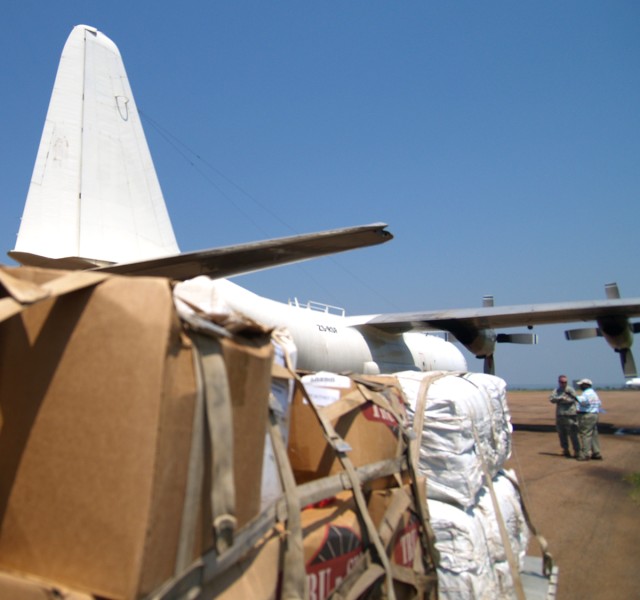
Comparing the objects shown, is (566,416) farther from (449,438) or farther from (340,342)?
(449,438)

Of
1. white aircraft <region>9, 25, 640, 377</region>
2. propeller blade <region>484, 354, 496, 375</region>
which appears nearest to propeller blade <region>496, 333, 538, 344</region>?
propeller blade <region>484, 354, 496, 375</region>

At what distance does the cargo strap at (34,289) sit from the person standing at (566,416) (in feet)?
36.9

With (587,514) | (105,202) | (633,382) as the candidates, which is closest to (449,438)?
(587,514)

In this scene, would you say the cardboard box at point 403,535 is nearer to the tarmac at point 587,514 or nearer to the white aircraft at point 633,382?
the tarmac at point 587,514

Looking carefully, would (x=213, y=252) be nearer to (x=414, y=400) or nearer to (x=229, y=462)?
(x=414, y=400)

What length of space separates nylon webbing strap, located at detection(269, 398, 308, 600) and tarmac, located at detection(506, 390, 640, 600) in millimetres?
3483

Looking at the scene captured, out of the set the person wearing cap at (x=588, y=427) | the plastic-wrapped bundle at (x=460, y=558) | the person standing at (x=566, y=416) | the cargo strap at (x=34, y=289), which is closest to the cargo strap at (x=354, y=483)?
the cargo strap at (x=34, y=289)

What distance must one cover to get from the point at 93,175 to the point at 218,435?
7418mm

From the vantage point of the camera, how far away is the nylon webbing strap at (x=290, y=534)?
1566 mm

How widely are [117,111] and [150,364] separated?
817cm

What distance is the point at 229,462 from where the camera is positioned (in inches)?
53.9

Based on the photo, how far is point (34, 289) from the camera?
1.22 metres

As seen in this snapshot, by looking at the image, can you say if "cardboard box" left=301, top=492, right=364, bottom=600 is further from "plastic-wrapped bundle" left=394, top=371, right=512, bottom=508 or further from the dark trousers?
the dark trousers

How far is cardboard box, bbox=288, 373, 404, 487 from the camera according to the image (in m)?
2.09
